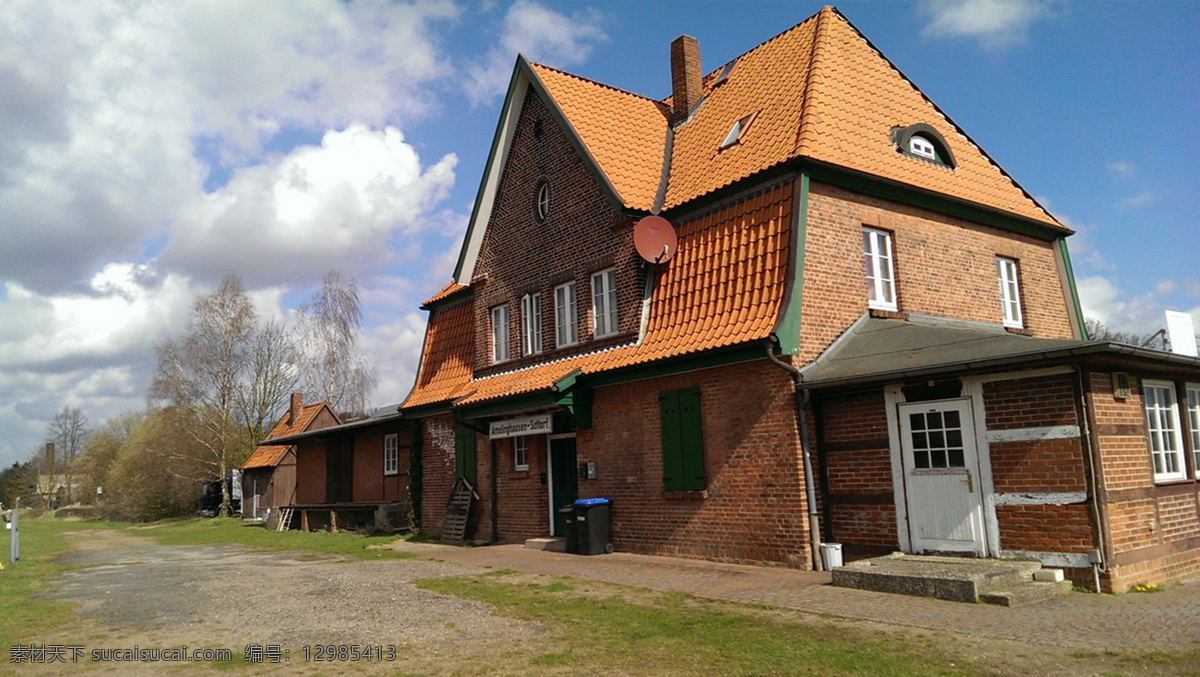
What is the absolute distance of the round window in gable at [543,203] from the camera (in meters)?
18.0

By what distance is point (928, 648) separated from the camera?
6.77 metres

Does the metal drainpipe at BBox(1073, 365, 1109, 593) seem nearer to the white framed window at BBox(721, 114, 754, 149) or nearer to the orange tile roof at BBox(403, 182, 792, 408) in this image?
the orange tile roof at BBox(403, 182, 792, 408)

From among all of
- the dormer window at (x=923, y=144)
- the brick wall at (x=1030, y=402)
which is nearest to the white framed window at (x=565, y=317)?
the dormer window at (x=923, y=144)

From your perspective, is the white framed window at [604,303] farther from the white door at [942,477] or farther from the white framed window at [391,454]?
the white framed window at [391,454]

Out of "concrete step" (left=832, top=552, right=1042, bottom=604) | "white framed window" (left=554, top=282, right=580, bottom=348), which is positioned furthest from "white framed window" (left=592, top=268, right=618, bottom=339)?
"concrete step" (left=832, top=552, right=1042, bottom=604)

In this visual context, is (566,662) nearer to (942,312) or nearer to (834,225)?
(834,225)

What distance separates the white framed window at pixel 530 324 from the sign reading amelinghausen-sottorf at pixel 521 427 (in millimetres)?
1733

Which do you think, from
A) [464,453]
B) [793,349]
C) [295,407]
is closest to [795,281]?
[793,349]

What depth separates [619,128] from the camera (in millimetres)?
17938

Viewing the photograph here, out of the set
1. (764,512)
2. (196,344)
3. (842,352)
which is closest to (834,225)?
(842,352)

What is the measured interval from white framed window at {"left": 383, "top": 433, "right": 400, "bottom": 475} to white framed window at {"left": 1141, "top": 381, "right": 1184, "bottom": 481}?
18.8 metres

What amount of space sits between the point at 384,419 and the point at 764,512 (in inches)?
552

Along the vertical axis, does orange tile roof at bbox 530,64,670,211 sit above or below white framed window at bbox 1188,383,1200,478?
above

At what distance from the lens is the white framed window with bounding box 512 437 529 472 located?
17.7 metres
